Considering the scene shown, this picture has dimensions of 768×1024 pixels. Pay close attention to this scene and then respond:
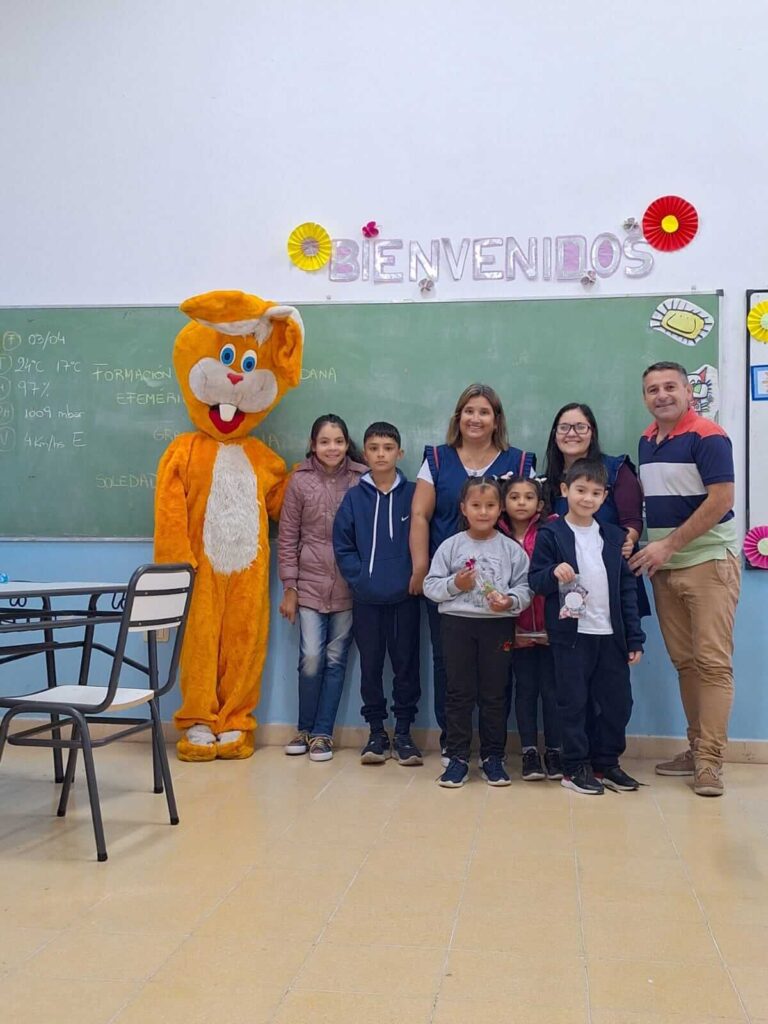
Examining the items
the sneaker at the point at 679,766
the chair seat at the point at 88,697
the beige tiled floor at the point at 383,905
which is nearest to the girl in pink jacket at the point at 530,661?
the beige tiled floor at the point at 383,905

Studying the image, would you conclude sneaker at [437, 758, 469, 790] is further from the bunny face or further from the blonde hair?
the bunny face

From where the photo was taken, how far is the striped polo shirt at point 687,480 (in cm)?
318

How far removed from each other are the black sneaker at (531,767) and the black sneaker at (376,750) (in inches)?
20.7

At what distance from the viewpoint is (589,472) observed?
317 cm

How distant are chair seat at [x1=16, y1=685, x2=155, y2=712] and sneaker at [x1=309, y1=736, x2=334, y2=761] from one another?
40.3 inches

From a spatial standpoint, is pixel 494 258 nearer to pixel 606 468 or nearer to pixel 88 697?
pixel 606 468

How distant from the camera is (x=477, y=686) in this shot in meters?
3.30

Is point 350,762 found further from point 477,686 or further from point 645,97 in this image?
point 645,97

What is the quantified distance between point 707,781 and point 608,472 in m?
1.10

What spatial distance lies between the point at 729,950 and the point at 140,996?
3.76 feet

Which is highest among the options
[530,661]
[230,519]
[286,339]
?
[286,339]

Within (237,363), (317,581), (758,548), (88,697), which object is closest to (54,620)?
(88,697)

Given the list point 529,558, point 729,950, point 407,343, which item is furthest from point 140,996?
point 407,343

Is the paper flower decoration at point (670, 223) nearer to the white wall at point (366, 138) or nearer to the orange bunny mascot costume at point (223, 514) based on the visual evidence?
the white wall at point (366, 138)
